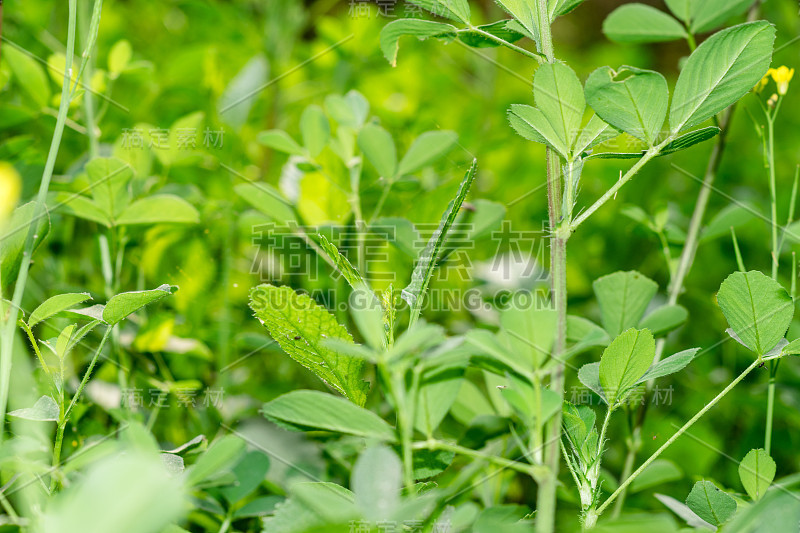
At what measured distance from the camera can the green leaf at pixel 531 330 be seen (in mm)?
314

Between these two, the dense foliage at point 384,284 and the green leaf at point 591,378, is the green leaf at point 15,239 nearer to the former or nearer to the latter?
the dense foliage at point 384,284

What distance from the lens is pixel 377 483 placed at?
11.2 inches

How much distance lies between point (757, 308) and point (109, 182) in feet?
1.61

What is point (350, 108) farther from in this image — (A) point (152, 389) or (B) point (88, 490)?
(B) point (88, 490)

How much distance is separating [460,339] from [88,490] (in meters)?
0.17

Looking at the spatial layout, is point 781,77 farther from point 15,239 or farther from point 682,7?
point 15,239

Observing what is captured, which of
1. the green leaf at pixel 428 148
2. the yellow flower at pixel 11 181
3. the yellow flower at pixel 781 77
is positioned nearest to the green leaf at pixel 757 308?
the yellow flower at pixel 781 77

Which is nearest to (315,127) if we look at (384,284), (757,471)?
(384,284)

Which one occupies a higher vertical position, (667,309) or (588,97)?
(588,97)

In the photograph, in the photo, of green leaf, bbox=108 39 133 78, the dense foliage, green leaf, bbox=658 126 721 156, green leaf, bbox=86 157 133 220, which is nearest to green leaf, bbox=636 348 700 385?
the dense foliage

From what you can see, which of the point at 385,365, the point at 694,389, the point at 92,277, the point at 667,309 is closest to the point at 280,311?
the point at 385,365

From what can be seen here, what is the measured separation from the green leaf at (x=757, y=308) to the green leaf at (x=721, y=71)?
3.9 inches

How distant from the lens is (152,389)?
0.61m

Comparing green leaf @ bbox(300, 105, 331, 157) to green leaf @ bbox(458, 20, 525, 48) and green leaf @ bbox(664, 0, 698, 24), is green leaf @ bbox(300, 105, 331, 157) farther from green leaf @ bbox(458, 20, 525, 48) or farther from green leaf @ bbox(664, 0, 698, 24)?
green leaf @ bbox(664, 0, 698, 24)
